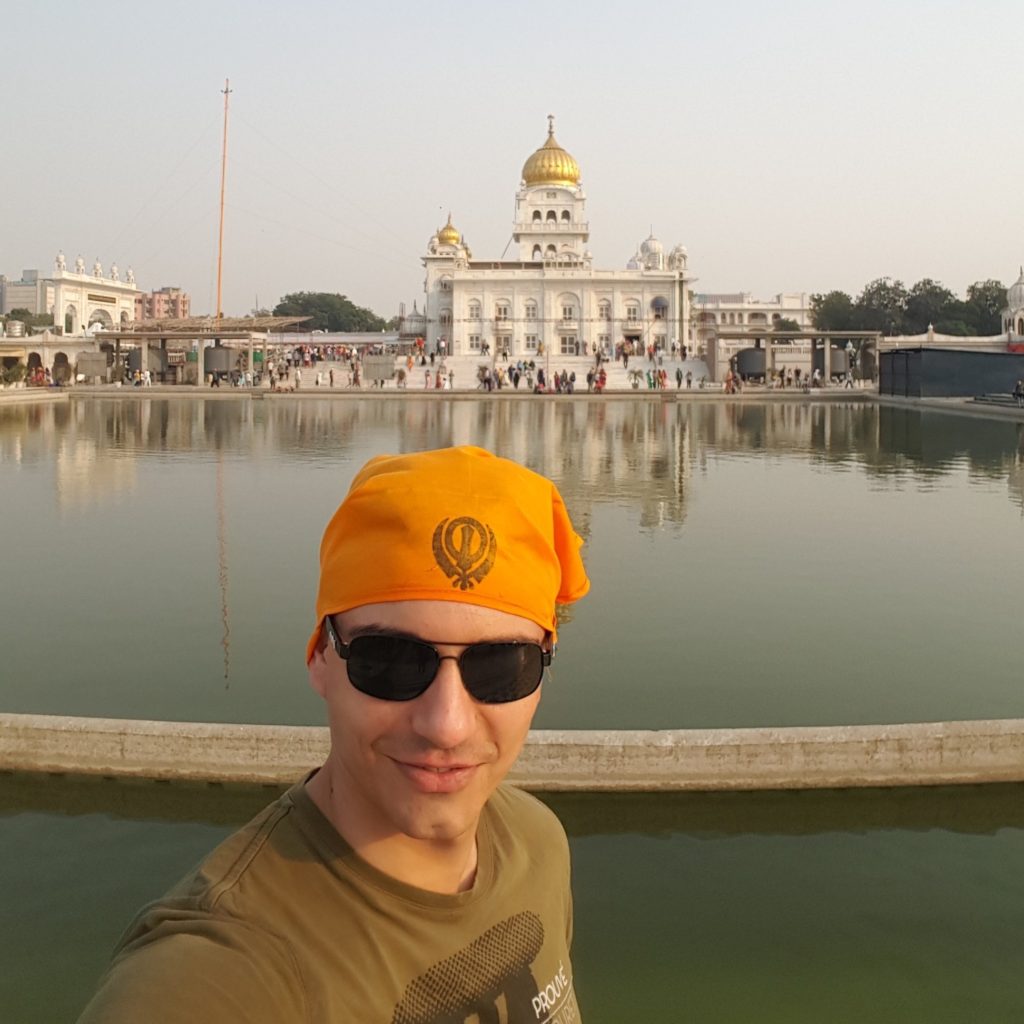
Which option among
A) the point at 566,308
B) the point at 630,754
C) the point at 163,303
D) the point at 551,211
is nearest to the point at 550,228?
the point at 551,211

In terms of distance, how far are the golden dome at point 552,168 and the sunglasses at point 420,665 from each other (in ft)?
275

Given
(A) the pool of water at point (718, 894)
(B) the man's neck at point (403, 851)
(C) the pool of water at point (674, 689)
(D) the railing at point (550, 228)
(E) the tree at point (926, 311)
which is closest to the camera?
(B) the man's neck at point (403, 851)

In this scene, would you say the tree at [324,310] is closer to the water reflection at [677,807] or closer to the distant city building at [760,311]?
the distant city building at [760,311]

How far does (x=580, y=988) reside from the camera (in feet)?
13.6

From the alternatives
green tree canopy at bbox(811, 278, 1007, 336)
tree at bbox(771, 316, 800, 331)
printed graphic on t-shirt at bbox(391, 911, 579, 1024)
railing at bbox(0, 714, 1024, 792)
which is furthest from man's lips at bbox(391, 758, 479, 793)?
tree at bbox(771, 316, 800, 331)

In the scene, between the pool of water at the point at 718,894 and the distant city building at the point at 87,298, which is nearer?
the pool of water at the point at 718,894

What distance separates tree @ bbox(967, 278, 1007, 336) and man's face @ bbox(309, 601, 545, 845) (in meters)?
96.4

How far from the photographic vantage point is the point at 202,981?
131cm

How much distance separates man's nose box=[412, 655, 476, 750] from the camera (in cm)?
156

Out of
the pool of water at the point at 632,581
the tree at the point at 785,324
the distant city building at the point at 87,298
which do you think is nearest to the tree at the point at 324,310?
the distant city building at the point at 87,298

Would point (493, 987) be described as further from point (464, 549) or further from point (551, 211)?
point (551, 211)

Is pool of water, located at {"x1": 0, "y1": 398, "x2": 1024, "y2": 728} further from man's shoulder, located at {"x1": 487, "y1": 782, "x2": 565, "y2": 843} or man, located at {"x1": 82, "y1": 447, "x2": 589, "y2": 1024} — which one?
man, located at {"x1": 82, "y1": 447, "x2": 589, "y2": 1024}

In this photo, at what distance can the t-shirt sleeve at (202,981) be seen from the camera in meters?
1.26

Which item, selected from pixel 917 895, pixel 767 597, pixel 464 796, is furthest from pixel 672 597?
pixel 464 796
